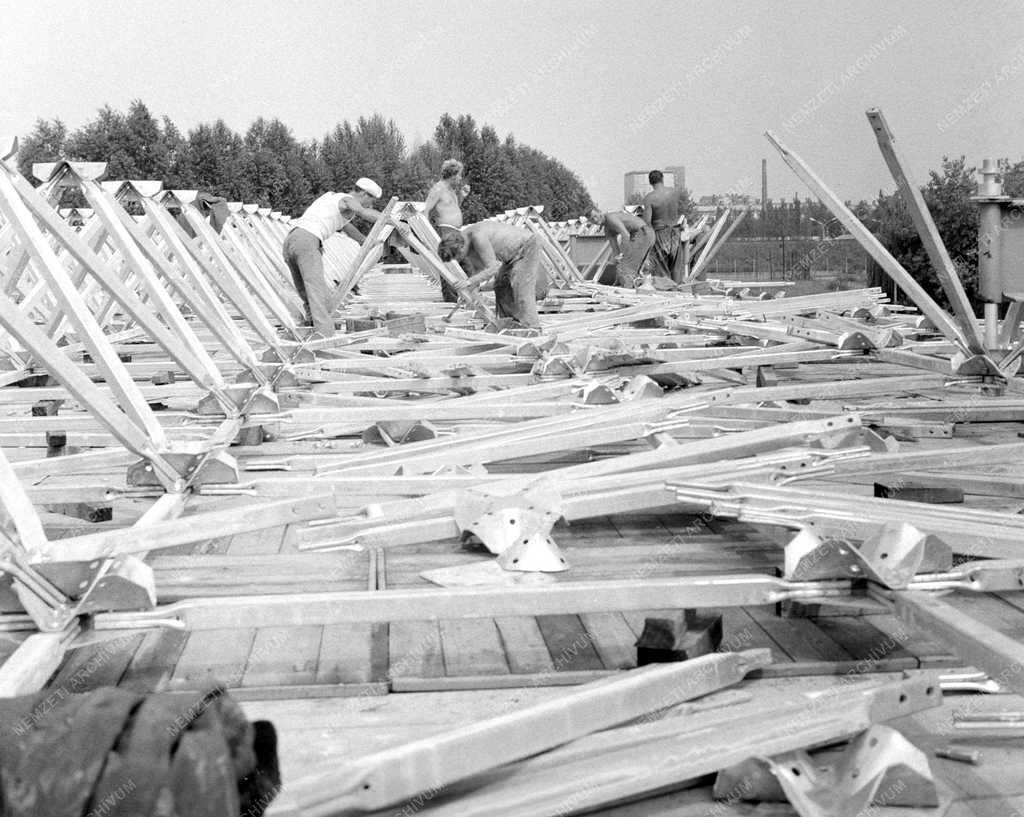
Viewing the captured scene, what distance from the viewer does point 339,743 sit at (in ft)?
10.8

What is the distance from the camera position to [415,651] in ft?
13.8

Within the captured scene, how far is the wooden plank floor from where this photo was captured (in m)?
3.91

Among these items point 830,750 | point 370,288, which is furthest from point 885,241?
point 830,750

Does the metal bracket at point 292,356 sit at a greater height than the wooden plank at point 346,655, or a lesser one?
greater

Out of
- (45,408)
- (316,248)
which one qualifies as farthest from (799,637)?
(316,248)

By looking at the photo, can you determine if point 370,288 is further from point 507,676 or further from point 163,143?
point 163,143

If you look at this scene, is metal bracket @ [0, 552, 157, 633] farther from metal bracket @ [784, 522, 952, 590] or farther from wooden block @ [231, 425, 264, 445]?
wooden block @ [231, 425, 264, 445]

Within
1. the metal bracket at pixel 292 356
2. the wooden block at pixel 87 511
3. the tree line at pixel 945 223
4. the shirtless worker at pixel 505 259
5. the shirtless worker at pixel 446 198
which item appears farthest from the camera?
the tree line at pixel 945 223

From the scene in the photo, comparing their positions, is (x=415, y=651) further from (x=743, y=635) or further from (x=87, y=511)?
(x=87, y=511)

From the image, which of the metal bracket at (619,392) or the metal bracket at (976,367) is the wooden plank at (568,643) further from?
the metal bracket at (976,367)

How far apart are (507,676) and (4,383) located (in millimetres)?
6499

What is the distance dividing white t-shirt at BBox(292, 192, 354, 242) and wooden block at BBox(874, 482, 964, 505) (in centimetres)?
852

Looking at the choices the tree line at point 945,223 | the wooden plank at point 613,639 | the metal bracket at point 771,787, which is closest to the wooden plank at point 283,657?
the wooden plank at point 613,639

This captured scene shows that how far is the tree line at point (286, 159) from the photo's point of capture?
5716cm
